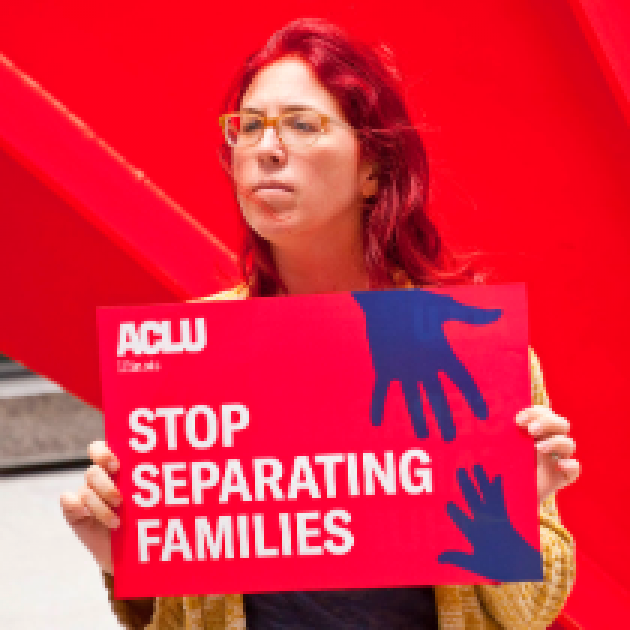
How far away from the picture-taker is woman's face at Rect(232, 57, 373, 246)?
2.83ft

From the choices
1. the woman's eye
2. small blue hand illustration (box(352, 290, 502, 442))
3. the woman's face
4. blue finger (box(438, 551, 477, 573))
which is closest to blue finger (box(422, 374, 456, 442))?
small blue hand illustration (box(352, 290, 502, 442))

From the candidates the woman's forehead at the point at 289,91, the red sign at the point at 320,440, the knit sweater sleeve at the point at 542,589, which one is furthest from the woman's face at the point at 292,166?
the knit sweater sleeve at the point at 542,589

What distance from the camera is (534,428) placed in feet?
2.61

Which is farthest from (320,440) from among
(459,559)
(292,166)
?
(292,166)

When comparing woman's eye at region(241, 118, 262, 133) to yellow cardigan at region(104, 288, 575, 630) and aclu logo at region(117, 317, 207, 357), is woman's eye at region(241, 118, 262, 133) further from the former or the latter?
yellow cardigan at region(104, 288, 575, 630)

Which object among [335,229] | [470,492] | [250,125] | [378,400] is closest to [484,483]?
[470,492]

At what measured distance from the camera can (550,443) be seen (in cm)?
80

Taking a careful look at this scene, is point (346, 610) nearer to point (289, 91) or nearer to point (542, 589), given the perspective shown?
point (542, 589)

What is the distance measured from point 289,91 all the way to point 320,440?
36 cm

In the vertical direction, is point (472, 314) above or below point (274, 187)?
below

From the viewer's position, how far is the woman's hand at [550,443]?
2.62 ft

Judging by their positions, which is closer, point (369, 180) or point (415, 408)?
point (415, 408)

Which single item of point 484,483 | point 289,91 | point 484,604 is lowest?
point 484,604

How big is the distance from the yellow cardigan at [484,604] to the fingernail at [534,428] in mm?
130
